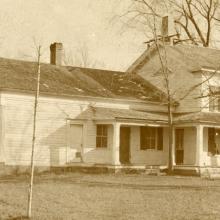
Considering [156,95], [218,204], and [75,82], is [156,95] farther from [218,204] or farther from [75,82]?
[218,204]

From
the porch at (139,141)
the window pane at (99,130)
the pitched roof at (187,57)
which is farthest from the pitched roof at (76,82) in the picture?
the window pane at (99,130)

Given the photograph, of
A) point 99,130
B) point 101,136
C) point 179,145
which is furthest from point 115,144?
point 179,145

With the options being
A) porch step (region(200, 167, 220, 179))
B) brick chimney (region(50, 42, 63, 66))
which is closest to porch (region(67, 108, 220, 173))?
porch step (region(200, 167, 220, 179))

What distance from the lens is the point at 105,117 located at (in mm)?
30328

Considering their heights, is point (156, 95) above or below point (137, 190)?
→ above

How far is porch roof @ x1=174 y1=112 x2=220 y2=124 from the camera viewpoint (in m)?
31.0

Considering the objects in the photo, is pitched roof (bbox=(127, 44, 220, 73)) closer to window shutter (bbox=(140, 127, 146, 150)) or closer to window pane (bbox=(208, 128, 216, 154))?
window pane (bbox=(208, 128, 216, 154))

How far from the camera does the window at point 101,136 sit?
103 ft

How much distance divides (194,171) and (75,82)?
27.8ft

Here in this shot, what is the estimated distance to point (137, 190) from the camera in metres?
21.4

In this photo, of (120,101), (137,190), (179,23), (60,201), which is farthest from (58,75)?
(179,23)

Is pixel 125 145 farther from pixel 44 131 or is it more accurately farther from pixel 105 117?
pixel 44 131

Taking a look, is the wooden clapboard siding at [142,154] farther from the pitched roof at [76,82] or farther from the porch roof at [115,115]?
the pitched roof at [76,82]

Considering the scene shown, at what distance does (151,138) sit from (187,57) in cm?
588
